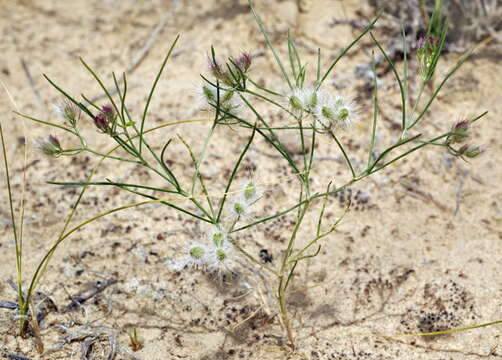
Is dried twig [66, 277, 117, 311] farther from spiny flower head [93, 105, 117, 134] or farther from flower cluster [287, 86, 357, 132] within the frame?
flower cluster [287, 86, 357, 132]

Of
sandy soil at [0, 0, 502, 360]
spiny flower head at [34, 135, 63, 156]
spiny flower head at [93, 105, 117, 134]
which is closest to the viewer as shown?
spiny flower head at [93, 105, 117, 134]

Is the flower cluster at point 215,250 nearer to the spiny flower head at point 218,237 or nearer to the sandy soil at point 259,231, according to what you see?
the spiny flower head at point 218,237

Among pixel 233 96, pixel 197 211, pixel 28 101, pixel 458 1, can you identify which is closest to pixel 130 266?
pixel 197 211

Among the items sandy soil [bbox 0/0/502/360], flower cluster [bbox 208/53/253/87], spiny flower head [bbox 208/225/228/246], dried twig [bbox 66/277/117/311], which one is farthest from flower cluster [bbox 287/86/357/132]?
dried twig [bbox 66/277/117/311]

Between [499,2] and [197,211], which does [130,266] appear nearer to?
[197,211]

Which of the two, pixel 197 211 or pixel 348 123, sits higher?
pixel 348 123

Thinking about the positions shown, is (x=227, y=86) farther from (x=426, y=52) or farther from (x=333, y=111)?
(x=426, y=52)

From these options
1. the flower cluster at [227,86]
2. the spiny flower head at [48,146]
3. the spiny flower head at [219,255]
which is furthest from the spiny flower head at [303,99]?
the spiny flower head at [48,146]

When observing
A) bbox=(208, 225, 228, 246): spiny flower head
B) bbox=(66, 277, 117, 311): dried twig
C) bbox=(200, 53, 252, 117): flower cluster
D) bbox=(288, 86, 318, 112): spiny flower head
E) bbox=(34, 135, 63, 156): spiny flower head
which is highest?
bbox=(200, 53, 252, 117): flower cluster
